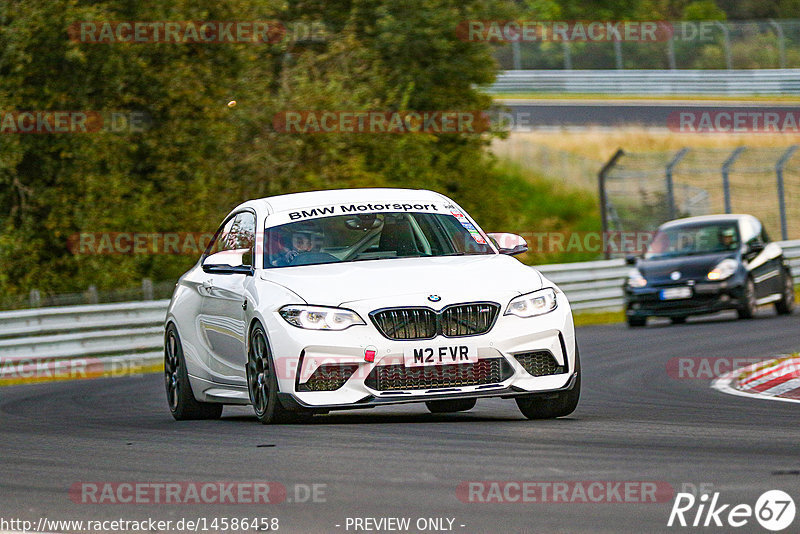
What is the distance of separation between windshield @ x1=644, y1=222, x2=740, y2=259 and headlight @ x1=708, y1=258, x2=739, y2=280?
51 cm

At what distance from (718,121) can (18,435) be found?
3759 centimetres

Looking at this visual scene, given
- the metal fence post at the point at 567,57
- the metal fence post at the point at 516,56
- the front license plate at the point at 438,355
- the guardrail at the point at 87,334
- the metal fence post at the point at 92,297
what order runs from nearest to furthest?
the front license plate at the point at 438,355
the guardrail at the point at 87,334
the metal fence post at the point at 92,297
the metal fence post at the point at 567,57
the metal fence post at the point at 516,56

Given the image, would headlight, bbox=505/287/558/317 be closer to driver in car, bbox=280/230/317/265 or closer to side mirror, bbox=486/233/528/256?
side mirror, bbox=486/233/528/256

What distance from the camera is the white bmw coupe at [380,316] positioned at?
9.23 meters

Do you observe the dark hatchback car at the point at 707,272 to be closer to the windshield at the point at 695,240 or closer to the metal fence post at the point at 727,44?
the windshield at the point at 695,240

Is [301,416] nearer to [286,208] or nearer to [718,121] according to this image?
Result: [286,208]

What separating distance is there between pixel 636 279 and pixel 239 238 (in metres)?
12.5

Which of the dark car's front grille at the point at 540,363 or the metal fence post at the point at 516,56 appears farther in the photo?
the metal fence post at the point at 516,56

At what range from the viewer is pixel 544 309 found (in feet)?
31.3

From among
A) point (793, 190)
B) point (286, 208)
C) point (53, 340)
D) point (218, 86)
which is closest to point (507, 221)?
point (793, 190)

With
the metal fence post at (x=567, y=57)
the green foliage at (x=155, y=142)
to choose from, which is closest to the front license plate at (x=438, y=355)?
the green foliage at (x=155, y=142)

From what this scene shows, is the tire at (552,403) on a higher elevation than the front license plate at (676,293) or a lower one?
higher

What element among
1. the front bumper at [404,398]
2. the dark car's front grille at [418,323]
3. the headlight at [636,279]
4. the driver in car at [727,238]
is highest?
the dark car's front grille at [418,323]

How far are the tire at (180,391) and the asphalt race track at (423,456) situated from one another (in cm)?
20
